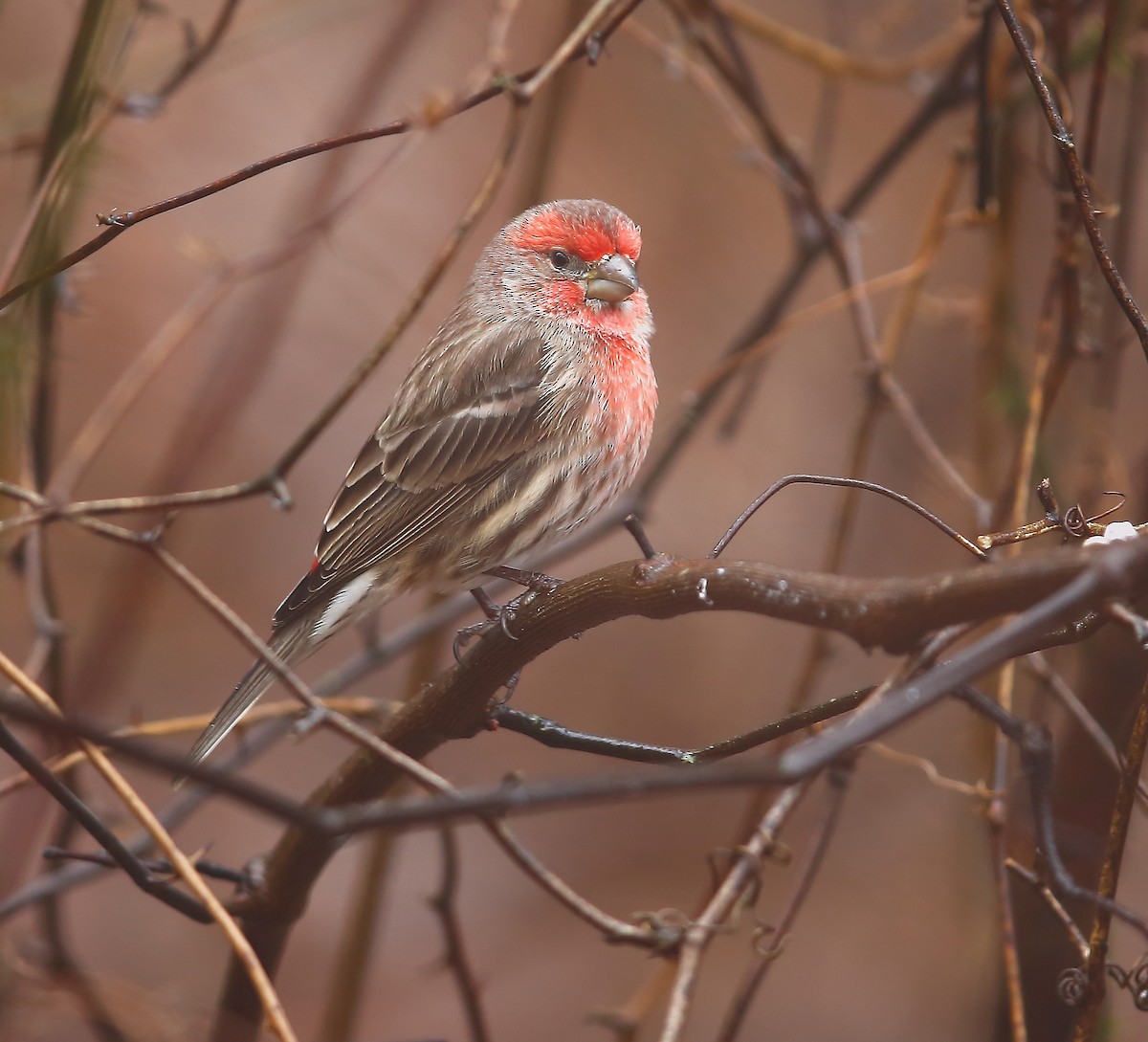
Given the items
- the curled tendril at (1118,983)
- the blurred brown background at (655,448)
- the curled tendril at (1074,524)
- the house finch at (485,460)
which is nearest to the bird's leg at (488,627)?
the house finch at (485,460)

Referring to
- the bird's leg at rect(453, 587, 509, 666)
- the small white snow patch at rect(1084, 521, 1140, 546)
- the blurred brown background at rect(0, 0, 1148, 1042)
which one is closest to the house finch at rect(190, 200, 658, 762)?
the bird's leg at rect(453, 587, 509, 666)

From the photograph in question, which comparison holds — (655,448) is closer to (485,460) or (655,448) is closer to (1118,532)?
(485,460)

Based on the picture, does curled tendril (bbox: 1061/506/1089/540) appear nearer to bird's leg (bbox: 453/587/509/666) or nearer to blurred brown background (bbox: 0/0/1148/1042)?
bird's leg (bbox: 453/587/509/666)

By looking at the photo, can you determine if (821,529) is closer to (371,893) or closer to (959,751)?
(959,751)

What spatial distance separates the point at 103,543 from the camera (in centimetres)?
662

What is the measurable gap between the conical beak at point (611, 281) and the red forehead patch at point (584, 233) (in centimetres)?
5

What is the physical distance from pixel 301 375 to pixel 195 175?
120 centimetres

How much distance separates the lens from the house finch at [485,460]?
3.80 meters

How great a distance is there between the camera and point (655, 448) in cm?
488

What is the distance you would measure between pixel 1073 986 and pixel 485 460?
214 centimetres

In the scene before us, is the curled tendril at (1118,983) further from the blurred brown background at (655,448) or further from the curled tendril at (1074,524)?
the blurred brown background at (655,448)

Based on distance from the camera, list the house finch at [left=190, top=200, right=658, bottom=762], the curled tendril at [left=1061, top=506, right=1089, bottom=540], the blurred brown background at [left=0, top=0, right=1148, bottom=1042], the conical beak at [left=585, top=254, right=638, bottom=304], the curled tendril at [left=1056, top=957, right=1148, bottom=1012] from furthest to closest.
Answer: the blurred brown background at [left=0, top=0, right=1148, bottom=1042] < the conical beak at [left=585, top=254, right=638, bottom=304] < the house finch at [left=190, top=200, right=658, bottom=762] < the curled tendril at [left=1056, top=957, right=1148, bottom=1012] < the curled tendril at [left=1061, top=506, right=1089, bottom=540]

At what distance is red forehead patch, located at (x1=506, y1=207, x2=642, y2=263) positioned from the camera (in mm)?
4191

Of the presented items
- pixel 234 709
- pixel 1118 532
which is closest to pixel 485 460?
pixel 234 709
